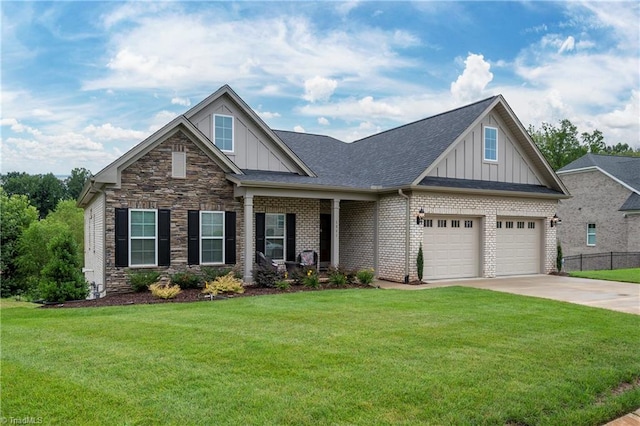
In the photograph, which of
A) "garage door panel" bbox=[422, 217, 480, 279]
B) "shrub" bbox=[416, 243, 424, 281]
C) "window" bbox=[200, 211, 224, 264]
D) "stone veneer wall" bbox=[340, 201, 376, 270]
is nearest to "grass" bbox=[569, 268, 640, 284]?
"garage door panel" bbox=[422, 217, 480, 279]

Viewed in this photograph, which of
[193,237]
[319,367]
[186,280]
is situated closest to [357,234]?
[193,237]

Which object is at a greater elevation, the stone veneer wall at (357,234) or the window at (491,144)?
the window at (491,144)

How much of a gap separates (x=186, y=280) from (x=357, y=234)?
697 centimetres

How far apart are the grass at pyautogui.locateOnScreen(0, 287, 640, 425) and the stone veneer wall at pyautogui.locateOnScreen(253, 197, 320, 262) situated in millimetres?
6874

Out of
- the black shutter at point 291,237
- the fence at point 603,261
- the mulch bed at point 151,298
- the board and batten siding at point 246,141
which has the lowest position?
the fence at point 603,261

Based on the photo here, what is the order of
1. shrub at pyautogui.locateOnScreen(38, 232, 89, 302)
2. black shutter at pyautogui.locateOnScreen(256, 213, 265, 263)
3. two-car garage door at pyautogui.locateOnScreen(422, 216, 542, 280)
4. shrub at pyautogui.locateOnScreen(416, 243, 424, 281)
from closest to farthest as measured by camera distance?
shrub at pyautogui.locateOnScreen(38, 232, 89, 302), shrub at pyautogui.locateOnScreen(416, 243, 424, 281), black shutter at pyautogui.locateOnScreen(256, 213, 265, 263), two-car garage door at pyautogui.locateOnScreen(422, 216, 542, 280)

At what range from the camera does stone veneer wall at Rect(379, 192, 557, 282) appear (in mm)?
14781

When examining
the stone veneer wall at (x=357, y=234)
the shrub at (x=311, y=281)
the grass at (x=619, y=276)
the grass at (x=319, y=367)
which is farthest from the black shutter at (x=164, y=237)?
the grass at (x=619, y=276)

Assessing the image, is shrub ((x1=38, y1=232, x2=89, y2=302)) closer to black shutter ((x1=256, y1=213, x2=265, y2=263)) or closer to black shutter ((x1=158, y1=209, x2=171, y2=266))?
black shutter ((x1=158, y1=209, x2=171, y2=266))

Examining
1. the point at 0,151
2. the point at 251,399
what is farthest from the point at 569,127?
the point at 251,399

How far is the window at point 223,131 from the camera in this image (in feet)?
49.2

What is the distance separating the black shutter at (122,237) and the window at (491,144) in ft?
40.1

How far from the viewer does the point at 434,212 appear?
15117mm

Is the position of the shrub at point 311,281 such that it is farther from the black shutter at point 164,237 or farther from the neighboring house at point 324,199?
the black shutter at point 164,237
